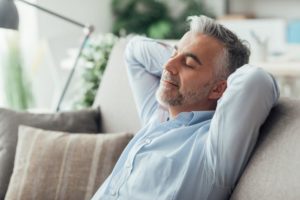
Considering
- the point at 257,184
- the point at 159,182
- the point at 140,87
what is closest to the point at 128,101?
the point at 140,87

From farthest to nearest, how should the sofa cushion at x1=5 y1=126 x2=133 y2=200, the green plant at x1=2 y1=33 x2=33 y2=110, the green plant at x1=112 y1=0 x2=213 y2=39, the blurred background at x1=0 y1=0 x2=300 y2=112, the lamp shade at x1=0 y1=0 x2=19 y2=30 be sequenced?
the green plant at x1=112 y1=0 x2=213 y2=39, the green plant at x1=2 y1=33 x2=33 y2=110, the blurred background at x1=0 y1=0 x2=300 y2=112, the lamp shade at x1=0 y1=0 x2=19 y2=30, the sofa cushion at x1=5 y1=126 x2=133 y2=200

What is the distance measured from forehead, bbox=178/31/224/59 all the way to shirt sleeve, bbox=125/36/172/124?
33 cm

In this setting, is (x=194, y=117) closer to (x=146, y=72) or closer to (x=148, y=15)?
(x=146, y=72)

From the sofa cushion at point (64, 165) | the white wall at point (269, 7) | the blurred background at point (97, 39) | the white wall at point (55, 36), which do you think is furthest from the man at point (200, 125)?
the white wall at point (269, 7)

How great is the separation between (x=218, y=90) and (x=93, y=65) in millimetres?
1177

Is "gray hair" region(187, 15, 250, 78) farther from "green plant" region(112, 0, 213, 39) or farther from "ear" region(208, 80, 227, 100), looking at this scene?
"green plant" region(112, 0, 213, 39)

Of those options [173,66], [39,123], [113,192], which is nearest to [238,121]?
[173,66]

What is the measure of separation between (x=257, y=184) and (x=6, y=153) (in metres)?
1.15

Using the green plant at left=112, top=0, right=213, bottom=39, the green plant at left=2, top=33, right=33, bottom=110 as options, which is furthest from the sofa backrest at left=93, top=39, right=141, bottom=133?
the green plant at left=112, top=0, right=213, bottom=39

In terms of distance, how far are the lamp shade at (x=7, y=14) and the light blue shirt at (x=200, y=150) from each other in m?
0.78

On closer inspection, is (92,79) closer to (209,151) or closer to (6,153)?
(6,153)

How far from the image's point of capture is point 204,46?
1.66m

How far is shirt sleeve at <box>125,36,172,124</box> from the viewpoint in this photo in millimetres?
2020

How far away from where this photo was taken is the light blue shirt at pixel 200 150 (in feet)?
4.67
